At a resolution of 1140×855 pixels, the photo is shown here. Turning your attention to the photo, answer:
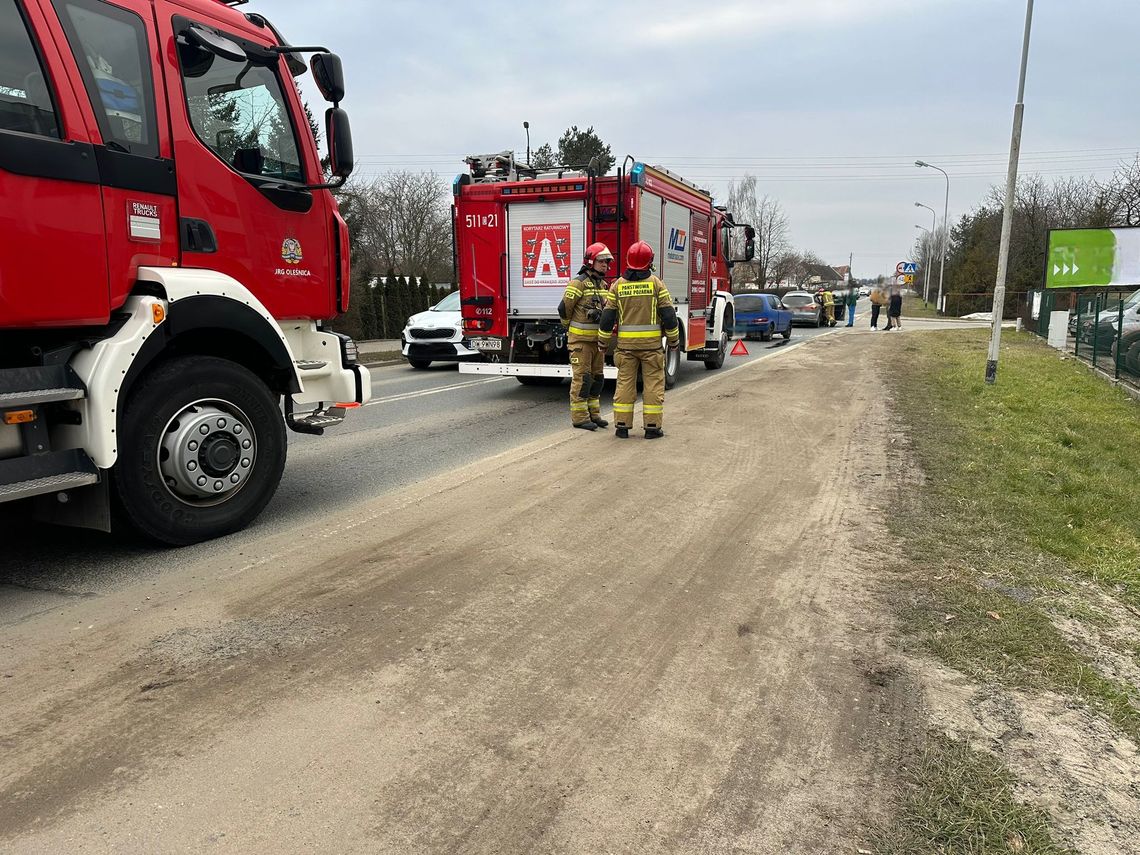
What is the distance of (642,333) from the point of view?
809cm

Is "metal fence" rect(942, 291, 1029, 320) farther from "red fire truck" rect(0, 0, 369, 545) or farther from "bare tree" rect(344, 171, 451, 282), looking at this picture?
"red fire truck" rect(0, 0, 369, 545)

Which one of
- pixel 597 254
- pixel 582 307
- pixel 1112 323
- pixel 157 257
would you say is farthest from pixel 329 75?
pixel 1112 323

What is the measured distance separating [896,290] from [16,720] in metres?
30.0

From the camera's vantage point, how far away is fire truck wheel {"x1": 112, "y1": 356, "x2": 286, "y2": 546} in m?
4.21

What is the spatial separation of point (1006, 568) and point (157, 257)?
4947mm

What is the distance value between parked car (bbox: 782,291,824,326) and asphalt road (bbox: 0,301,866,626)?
2147 centimetres

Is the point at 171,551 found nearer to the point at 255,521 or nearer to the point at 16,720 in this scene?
the point at 255,521

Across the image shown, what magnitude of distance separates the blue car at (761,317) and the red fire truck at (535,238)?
43.8ft

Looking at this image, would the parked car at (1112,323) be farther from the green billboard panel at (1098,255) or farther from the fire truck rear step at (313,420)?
the green billboard panel at (1098,255)

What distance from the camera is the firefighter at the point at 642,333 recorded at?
26.2 ft

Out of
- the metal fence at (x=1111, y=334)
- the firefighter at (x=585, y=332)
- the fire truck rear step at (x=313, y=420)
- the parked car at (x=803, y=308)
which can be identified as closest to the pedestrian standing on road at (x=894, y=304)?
the parked car at (x=803, y=308)

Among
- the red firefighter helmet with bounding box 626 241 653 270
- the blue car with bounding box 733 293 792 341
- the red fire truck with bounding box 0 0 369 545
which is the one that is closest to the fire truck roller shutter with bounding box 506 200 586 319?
the red firefighter helmet with bounding box 626 241 653 270

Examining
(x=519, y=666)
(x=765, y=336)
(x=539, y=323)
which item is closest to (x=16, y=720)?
(x=519, y=666)

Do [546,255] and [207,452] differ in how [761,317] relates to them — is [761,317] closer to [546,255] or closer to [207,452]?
[546,255]
